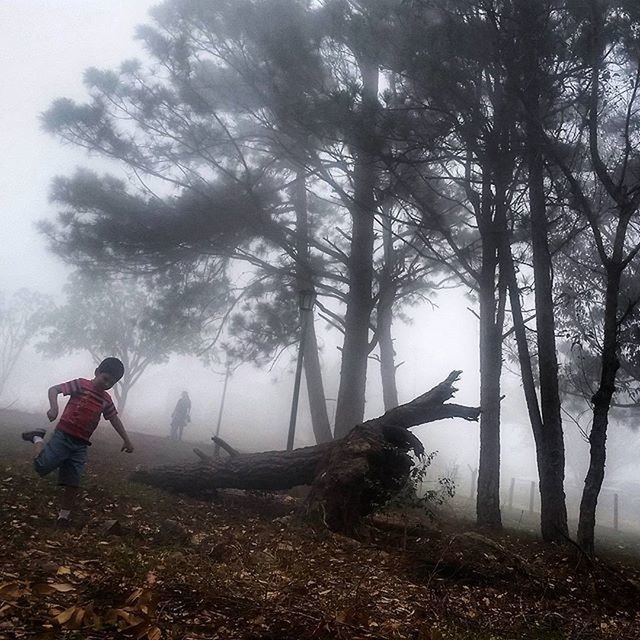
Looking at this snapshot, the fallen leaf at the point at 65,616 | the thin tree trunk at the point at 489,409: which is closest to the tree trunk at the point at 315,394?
the thin tree trunk at the point at 489,409

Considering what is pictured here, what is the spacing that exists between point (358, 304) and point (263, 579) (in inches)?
296

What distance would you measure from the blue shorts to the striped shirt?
8 centimetres

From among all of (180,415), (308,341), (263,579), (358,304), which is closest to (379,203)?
(358,304)

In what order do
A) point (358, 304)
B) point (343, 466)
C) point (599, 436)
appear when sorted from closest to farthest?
point (599, 436) → point (343, 466) → point (358, 304)

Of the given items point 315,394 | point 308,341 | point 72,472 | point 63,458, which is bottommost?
point 72,472

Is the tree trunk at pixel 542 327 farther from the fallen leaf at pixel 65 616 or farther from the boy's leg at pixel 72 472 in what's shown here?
the fallen leaf at pixel 65 616

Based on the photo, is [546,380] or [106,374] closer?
[106,374]

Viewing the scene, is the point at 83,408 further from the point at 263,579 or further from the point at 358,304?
the point at 358,304

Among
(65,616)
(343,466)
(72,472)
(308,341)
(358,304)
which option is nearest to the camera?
(65,616)

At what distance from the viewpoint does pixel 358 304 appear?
10.9 meters

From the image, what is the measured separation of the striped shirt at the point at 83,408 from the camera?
504 cm

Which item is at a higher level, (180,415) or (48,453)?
(180,415)

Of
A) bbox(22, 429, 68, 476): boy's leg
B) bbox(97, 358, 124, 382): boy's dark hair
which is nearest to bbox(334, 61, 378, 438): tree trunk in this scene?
bbox(97, 358, 124, 382): boy's dark hair

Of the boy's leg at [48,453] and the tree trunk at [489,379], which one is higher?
the tree trunk at [489,379]
